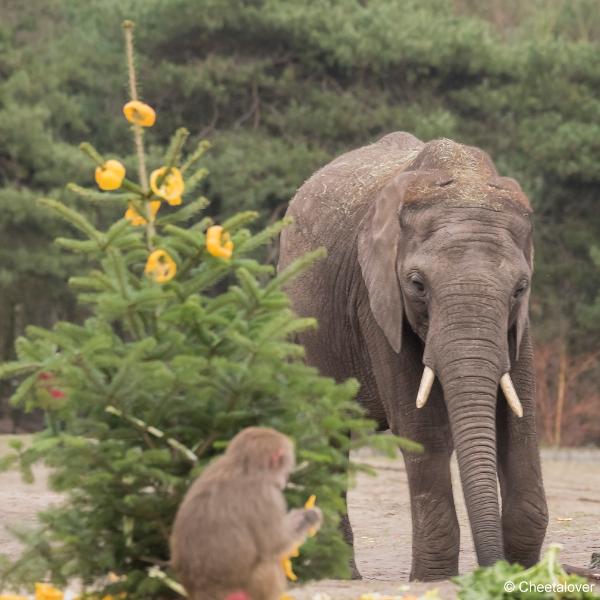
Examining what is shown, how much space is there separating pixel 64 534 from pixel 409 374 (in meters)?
3.48

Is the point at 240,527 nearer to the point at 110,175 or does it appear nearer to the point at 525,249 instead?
the point at 110,175

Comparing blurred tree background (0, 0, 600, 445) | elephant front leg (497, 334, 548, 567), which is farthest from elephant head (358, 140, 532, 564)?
blurred tree background (0, 0, 600, 445)

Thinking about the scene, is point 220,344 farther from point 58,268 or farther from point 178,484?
point 58,268

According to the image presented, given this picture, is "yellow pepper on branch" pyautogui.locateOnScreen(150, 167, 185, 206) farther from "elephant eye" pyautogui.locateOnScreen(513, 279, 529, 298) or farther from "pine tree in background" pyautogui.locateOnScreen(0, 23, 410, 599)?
"elephant eye" pyautogui.locateOnScreen(513, 279, 529, 298)

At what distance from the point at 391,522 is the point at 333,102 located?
20.1 m

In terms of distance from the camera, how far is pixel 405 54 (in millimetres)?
34656

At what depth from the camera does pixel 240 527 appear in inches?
236

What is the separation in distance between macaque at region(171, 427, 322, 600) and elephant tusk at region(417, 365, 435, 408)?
10.2 feet

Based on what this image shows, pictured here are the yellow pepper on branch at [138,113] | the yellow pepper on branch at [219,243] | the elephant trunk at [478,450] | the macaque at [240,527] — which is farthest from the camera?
the elephant trunk at [478,450]

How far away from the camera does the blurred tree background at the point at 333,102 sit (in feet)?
107

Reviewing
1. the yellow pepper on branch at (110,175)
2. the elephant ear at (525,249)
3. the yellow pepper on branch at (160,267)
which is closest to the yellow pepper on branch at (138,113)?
the yellow pepper on branch at (110,175)

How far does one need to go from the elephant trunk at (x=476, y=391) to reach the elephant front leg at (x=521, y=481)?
0.64 metres

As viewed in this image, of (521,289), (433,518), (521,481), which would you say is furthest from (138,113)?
(521,481)

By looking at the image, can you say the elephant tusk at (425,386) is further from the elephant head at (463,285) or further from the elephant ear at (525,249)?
the elephant ear at (525,249)
